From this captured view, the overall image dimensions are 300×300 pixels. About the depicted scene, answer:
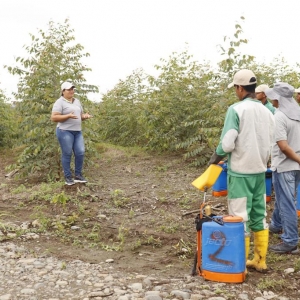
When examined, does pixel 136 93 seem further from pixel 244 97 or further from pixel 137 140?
pixel 244 97

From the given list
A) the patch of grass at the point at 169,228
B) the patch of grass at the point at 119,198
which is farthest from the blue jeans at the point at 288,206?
the patch of grass at the point at 119,198

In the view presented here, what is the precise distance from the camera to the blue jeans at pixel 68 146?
7.36 m

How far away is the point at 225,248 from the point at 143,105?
338 inches

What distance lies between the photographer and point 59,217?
609 cm

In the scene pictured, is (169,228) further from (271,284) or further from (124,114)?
(124,114)

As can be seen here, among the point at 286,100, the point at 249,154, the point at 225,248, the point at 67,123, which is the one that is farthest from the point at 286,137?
the point at 67,123

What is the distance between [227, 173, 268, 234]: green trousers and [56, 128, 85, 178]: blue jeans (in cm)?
394

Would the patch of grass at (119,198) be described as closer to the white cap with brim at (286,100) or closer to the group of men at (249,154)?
the group of men at (249,154)

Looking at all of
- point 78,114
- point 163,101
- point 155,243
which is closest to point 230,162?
point 155,243

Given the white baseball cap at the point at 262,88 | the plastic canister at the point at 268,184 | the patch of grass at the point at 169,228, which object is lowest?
the patch of grass at the point at 169,228

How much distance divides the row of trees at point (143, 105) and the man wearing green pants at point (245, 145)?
4502mm

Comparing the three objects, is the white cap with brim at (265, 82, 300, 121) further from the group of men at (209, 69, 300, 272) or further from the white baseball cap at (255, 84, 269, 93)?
the white baseball cap at (255, 84, 269, 93)

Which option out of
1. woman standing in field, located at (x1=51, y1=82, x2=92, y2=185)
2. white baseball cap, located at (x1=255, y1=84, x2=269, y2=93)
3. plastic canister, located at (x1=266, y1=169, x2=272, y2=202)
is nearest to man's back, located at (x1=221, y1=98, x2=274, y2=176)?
white baseball cap, located at (x1=255, y1=84, x2=269, y2=93)

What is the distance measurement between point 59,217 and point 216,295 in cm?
311
